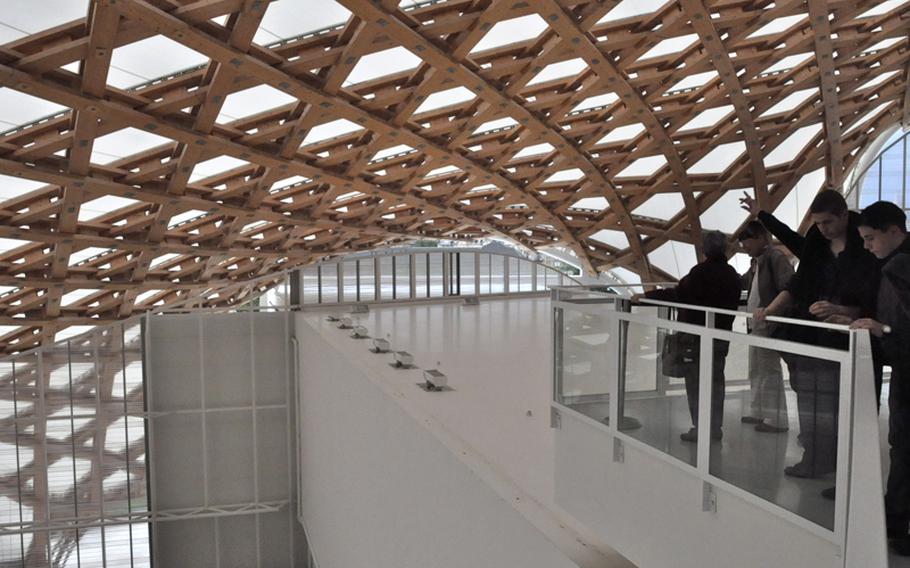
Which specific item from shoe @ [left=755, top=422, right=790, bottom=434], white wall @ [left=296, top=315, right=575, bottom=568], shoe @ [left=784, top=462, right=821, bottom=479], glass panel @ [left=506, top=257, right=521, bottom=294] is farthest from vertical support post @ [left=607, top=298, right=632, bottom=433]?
glass panel @ [left=506, top=257, right=521, bottom=294]

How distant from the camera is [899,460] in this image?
428 cm

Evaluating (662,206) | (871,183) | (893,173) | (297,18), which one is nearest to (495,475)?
(297,18)

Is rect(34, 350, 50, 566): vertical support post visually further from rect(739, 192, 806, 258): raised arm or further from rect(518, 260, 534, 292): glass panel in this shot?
rect(739, 192, 806, 258): raised arm

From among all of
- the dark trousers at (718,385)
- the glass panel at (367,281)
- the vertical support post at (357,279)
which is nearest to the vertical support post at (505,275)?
the glass panel at (367,281)

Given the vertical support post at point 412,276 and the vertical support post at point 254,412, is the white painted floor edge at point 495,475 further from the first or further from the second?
the vertical support post at point 412,276

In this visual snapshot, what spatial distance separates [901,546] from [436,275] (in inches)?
714

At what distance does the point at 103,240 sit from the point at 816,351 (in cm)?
2447

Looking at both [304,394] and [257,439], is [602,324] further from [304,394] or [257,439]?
[257,439]

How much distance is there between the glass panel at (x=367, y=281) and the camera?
19531mm

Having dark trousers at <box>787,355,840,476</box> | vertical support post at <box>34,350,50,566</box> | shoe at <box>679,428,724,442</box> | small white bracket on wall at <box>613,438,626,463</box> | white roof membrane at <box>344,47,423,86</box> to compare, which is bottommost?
vertical support post at <box>34,350,50,566</box>

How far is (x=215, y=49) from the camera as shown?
47.3 feet

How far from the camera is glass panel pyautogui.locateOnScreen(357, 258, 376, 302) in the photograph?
19531 mm

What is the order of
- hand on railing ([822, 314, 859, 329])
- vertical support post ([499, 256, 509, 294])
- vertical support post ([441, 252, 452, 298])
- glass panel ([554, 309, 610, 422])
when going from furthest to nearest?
vertical support post ([499, 256, 509, 294]) < vertical support post ([441, 252, 452, 298]) < glass panel ([554, 309, 610, 422]) < hand on railing ([822, 314, 859, 329])

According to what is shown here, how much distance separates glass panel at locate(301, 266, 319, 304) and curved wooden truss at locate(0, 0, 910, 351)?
0.85 m
